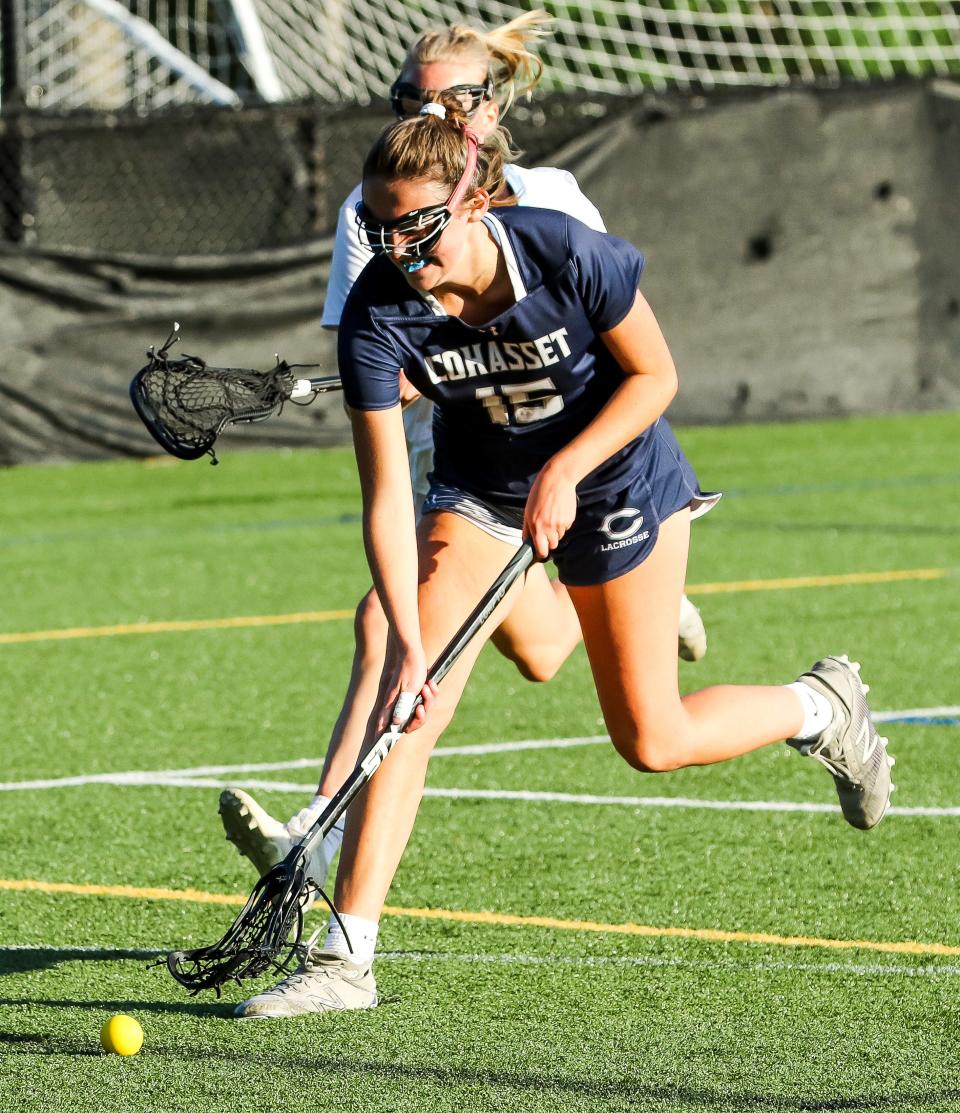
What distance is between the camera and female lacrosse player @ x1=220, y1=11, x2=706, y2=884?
4.65 metres

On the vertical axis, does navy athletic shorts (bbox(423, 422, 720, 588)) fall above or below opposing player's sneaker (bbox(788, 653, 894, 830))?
above

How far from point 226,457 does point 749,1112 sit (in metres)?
11.5

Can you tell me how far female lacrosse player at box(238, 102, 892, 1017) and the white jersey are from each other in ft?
1.41

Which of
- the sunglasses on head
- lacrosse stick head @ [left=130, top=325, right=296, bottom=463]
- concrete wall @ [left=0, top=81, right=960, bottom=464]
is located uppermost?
the sunglasses on head

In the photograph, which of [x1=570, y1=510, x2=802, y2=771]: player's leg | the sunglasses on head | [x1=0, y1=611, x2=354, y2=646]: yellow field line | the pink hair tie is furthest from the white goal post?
the pink hair tie

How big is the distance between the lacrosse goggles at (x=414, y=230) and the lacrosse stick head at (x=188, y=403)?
95 cm

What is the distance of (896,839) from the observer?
5.07 meters

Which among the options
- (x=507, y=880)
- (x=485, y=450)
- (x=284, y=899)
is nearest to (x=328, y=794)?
(x=507, y=880)

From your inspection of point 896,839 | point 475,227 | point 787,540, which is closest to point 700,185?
point 787,540

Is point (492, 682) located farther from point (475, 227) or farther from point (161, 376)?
point (475, 227)

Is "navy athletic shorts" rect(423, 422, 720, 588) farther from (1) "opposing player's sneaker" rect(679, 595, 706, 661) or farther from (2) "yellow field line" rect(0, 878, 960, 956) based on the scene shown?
(1) "opposing player's sneaker" rect(679, 595, 706, 661)

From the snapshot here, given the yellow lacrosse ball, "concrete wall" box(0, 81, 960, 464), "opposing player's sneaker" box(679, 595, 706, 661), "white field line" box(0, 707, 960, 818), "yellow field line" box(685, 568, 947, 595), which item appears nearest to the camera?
the yellow lacrosse ball

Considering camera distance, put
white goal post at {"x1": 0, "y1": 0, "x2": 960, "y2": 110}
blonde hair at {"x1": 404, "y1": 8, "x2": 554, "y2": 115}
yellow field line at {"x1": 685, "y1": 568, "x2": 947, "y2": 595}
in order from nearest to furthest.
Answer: blonde hair at {"x1": 404, "y1": 8, "x2": 554, "y2": 115}, yellow field line at {"x1": 685, "y1": 568, "x2": 947, "y2": 595}, white goal post at {"x1": 0, "y1": 0, "x2": 960, "y2": 110}

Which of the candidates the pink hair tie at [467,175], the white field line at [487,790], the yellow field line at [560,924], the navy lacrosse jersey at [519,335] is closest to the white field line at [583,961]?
the yellow field line at [560,924]
